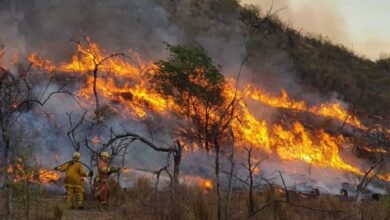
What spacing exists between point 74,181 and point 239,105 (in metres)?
15.9

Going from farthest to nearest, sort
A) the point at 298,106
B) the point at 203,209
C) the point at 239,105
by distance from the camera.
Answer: the point at 298,106 → the point at 239,105 → the point at 203,209

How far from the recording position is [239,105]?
→ 2841 cm

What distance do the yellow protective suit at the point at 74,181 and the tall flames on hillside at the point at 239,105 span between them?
10.9 metres

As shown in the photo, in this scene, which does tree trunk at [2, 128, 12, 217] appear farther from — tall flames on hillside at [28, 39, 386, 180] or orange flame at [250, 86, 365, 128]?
orange flame at [250, 86, 365, 128]

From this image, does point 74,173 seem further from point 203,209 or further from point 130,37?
point 130,37

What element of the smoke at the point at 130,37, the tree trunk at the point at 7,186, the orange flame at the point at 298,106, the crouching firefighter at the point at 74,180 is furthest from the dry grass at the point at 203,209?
the orange flame at the point at 298,106

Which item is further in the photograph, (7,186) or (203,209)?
(7,186)

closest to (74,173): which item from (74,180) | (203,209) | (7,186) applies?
(74,180)

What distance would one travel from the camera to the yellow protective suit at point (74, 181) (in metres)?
13.4

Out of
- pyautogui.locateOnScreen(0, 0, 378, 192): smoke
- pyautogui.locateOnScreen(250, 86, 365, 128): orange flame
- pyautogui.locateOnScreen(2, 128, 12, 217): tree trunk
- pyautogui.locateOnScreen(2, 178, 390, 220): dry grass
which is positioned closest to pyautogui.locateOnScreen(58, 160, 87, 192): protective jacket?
pyautogui.locateOnScreen(2, 178, 390, 220): dry grass

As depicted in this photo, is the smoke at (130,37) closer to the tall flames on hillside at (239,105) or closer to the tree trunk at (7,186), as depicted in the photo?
the tall flames on hillside at (239,105)

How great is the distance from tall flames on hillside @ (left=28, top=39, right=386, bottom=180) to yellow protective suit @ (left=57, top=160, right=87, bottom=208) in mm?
10871

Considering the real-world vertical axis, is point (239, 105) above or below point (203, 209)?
above

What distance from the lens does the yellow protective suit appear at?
44.1 feet
